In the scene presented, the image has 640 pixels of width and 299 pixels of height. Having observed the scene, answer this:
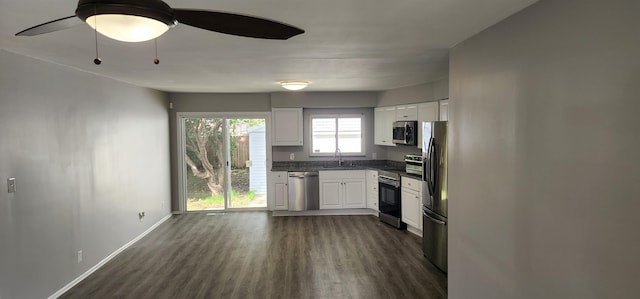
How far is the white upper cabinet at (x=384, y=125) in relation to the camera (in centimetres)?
640

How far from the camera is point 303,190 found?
6.59 metres

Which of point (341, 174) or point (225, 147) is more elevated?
point (225, 147)

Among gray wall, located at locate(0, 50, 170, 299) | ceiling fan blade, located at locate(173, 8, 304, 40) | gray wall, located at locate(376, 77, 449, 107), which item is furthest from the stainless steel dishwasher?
ceiling fan blade, located at locate(173, 8, 304, 40)

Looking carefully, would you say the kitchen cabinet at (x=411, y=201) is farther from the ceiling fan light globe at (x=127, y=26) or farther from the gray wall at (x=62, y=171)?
the ceiling fan light globe at (x=127, y=26)

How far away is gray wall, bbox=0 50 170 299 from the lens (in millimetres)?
2996

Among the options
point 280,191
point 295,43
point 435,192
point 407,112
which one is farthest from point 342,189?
point 295,43

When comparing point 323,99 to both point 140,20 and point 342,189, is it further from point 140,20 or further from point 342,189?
point 140,20

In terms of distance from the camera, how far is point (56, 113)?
354cm

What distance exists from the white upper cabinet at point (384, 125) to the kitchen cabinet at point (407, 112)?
0.16 meters

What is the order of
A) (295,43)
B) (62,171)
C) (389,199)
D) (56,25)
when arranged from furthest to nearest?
(389,199)
(62,171)
(295,43)
(56,25)

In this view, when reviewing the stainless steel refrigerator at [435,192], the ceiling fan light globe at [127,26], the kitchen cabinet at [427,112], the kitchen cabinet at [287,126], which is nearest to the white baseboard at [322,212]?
the kitchen cabinet at [287,126]

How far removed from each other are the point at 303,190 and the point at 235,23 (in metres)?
5.27

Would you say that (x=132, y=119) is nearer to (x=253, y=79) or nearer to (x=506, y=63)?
(x=253, y=79)

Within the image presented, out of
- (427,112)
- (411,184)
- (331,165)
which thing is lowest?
(411,184)
